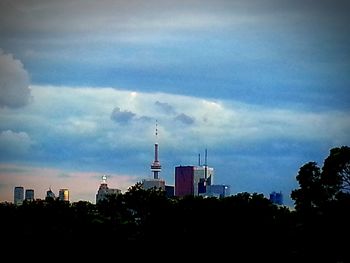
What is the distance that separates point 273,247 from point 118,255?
14.0 m

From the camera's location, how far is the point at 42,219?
93.9 metres

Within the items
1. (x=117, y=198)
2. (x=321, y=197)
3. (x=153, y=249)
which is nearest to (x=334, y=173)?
(x=321, y=197)

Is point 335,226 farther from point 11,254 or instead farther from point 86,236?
point 11,254

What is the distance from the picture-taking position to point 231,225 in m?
89.6

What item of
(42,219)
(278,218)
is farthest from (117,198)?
(278,218)

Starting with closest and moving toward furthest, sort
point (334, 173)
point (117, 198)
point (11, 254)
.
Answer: point (11, 254) < point (334, 173) < point (117, 198)

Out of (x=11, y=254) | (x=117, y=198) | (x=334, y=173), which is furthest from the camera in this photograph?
(x=117, y=198)

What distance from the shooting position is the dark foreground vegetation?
288ft

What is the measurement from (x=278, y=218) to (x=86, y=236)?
1830cm

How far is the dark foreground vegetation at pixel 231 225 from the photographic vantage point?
87.7m

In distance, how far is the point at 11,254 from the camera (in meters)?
87.0

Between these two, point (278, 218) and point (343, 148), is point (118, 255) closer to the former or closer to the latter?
point (278, 218)

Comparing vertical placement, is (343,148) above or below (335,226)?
above

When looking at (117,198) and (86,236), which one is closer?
(86,236)
